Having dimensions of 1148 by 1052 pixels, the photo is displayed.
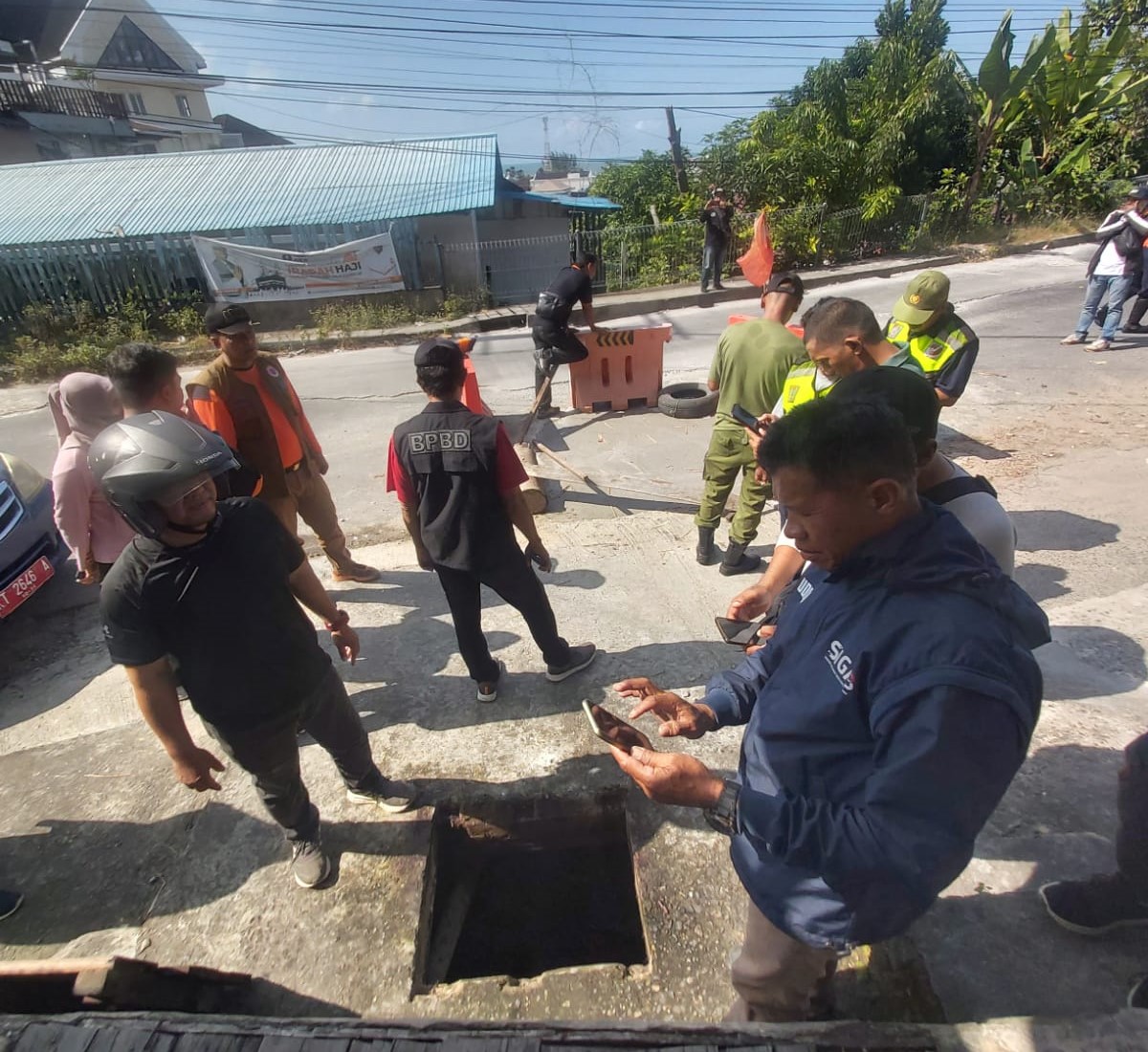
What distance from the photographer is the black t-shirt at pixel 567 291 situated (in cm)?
678

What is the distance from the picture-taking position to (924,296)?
3686 mm

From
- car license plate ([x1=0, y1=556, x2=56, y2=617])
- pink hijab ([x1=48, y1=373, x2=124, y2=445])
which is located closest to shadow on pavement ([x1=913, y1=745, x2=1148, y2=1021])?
pink hijab ([x1=48, y1=373, x2=124, y2=445])

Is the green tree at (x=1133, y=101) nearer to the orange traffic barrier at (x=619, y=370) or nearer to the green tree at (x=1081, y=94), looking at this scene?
the green tree at (x=1081, y=94)

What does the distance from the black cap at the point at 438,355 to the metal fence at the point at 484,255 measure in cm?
1137

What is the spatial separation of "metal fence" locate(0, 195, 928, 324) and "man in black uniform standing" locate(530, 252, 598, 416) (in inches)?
274

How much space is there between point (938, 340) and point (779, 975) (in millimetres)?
3539

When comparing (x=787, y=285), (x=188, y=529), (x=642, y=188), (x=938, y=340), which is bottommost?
(x=938, y=340)

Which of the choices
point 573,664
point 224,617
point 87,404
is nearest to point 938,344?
point 573,664

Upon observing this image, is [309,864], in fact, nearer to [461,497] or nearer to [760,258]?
[461,497]

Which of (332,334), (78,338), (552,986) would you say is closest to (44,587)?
(552,986)

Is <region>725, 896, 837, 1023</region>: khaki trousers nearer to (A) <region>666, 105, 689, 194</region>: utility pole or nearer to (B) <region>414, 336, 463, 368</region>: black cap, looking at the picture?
(B) <region>414, 336, 463, 368</region>: black cap

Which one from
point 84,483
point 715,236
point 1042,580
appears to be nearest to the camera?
point 84,483

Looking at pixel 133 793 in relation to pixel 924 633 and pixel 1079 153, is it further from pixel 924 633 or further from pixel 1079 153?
pixel 1079 153

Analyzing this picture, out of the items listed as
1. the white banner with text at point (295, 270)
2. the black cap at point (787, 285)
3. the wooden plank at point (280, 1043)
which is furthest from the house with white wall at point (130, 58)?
the wooden plank at point (280, 1043)
